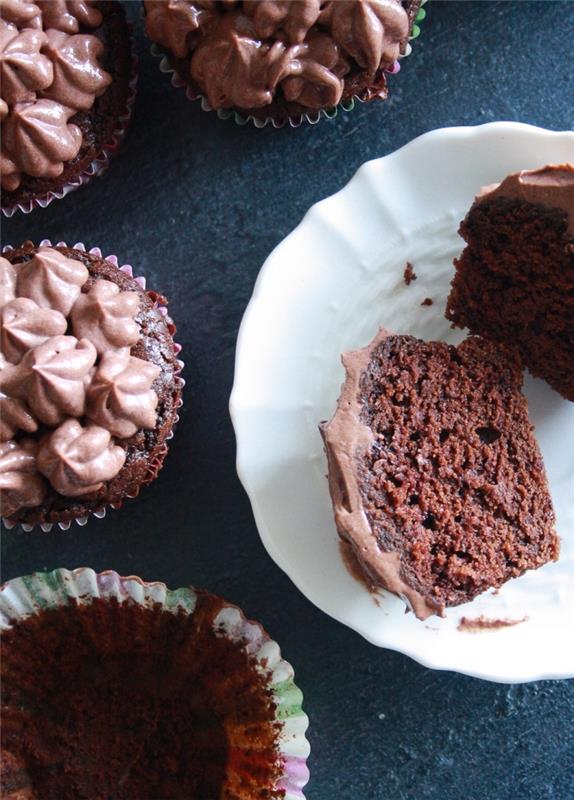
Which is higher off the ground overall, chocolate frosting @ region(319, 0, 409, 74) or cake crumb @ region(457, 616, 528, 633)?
chocolate frosting @ region(319, 0, 409, 74)

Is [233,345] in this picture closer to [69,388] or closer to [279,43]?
[69,388]

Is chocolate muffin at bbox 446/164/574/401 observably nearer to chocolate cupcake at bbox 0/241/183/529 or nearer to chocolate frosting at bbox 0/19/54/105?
chocolate cupcake at bbox 0/241/183/529

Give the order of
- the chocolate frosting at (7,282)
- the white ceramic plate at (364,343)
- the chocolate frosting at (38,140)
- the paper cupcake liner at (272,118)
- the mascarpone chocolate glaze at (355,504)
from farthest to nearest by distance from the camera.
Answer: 1. the paper cupcake liner at (272,118)
2. the white ceramic plate at (364,343)
3. the chocolate frosting at (38,140)
4. the chocolate frosting at (7,282)
5. the mascarpone chocolate glaze at (355,504)

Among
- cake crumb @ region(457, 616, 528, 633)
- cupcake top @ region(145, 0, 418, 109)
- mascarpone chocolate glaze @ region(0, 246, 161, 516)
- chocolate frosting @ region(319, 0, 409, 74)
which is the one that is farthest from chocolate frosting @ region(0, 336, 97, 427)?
cake crumb @ region(457, 616, 528, 633)

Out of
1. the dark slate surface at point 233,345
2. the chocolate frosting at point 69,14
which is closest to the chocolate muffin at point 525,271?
the dark slate surface at point 233,345

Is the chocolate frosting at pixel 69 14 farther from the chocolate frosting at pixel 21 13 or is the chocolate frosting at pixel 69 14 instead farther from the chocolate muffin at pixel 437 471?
the chocolate muffin at pixel 437 471

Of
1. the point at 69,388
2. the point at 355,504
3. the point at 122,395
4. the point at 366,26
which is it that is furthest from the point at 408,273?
the point at 69,388
